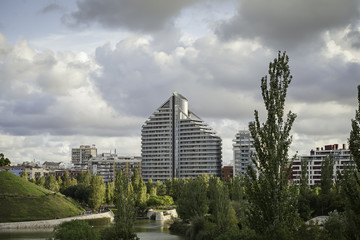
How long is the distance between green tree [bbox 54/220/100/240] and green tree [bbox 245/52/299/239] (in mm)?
24969

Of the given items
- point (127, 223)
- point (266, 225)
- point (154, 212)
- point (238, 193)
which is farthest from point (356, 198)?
point (154, 212)

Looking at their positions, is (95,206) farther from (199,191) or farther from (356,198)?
(356,198)

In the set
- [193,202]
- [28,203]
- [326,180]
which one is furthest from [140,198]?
[326,180]

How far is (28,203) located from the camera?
99375 millimetres

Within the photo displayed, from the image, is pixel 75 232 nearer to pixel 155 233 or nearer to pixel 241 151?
pixel 155 233

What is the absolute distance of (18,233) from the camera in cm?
8000

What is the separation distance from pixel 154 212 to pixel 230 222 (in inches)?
2238

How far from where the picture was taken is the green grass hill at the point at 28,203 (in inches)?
3674

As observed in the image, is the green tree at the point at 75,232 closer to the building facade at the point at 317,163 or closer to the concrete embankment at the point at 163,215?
the concrete embankment at the point at 163,215

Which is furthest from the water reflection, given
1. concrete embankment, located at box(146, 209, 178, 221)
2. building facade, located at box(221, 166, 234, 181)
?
building facade, located at box(221, 166, 234, 181)

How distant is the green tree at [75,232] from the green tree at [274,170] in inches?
983

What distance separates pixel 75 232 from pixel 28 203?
6074 centimetres

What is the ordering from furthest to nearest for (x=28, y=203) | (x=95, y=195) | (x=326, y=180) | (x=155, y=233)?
(x=95, y=195), (x=28, y=203), (x=326, y=180), (x=155, y=233)

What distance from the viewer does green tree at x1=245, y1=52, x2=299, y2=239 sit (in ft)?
75.0
